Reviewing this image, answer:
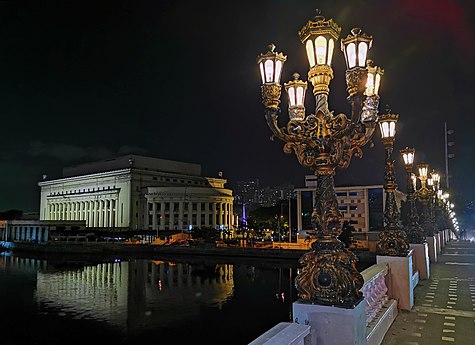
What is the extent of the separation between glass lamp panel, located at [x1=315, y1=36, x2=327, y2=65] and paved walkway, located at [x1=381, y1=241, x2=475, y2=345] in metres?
5.56

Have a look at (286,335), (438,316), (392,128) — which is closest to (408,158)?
(392,128)

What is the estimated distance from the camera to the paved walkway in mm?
8203

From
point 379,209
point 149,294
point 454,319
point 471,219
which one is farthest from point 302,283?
point 471,219

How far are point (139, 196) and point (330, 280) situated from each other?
115 metres

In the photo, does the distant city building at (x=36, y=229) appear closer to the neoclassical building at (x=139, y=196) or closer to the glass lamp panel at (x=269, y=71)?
the neoclassical building at (x=139, y=196)

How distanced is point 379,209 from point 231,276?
46478 millimetres

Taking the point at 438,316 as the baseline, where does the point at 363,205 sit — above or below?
above

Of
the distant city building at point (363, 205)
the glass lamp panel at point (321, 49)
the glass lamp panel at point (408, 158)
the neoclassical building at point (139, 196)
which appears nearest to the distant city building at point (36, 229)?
the neoclassical building at point (139, 196)

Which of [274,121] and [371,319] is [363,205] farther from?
[274,121]

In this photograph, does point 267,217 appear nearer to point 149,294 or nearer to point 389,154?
point 149,294

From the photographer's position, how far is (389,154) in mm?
11273

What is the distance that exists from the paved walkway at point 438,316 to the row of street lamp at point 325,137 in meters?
3.33

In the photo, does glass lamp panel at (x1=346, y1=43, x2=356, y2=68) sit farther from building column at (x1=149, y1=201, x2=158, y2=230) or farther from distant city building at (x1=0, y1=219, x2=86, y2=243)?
distant city building at (x1=0, y1=219, x2=86, y2=243)

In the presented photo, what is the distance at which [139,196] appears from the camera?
382 feet
